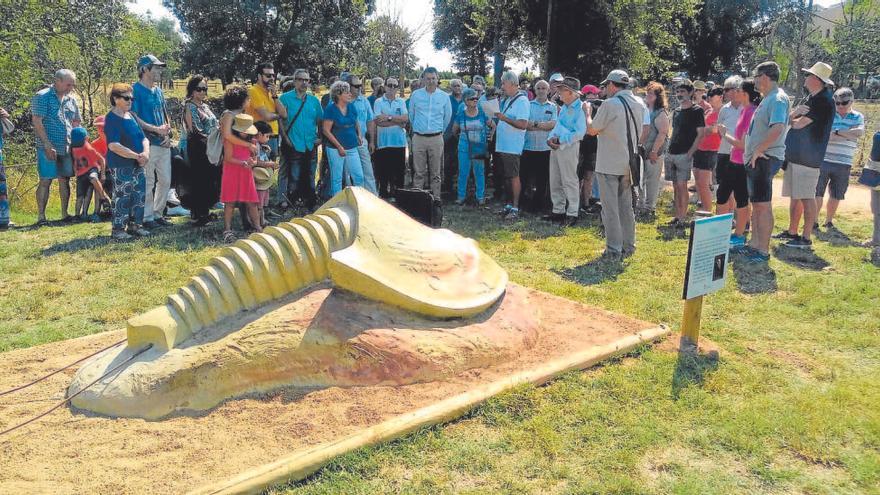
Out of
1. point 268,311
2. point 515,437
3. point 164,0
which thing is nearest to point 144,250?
point 268,311

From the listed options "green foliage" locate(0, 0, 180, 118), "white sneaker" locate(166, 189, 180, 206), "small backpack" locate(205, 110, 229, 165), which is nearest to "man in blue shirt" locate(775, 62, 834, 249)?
"small backpack" locate(205, 110, 229, 165)

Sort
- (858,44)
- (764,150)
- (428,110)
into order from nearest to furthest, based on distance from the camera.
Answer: (764,150)
(428,110)
(858,44)

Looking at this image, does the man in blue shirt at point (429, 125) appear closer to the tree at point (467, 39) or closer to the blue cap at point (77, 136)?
the blue cap at point (77, 136)

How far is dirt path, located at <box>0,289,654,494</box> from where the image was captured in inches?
130

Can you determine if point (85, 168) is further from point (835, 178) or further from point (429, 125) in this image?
point (835, 178)

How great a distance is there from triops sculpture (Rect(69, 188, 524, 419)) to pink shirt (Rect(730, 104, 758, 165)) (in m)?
5.17

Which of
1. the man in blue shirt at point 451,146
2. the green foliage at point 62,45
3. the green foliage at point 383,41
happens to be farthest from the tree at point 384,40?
the man in blue shirt at point 451,146

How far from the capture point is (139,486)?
3.23 m

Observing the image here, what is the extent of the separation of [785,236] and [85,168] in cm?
1064

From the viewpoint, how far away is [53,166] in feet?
30.7

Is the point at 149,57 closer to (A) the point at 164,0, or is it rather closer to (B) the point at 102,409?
(B) the point at 102,409

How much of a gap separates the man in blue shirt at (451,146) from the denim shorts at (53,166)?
637 cm

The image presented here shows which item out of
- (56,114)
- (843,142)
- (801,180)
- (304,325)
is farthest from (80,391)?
(843,142)

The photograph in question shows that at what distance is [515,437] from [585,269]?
13.3 ft
